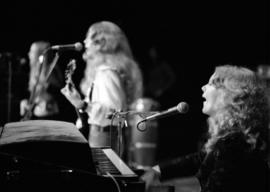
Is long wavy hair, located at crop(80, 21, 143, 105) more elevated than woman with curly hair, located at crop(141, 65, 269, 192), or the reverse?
long wavy hair, located at crop(80, 21, 143, 105)

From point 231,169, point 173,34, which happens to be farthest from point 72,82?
point 173,34

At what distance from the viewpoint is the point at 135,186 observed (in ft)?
6.48

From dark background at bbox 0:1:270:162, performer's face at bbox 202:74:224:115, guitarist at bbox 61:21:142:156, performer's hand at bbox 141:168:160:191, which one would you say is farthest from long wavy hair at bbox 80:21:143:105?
dark background at bbox 0:1:270:162

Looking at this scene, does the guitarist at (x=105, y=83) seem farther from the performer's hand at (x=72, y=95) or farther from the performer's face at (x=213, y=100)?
the performer's face at (x=213, y=100)

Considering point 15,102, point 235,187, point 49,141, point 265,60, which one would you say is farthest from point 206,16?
point 49,141

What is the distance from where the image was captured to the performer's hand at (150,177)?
7.73 ft

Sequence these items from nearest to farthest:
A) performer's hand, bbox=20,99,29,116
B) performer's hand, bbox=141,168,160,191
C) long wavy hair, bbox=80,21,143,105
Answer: performer's hand, bbox=141,168,160,191 → long wavy hair, bbox=80,21,143,105 → performer's hand, bbox=20,99,29,116

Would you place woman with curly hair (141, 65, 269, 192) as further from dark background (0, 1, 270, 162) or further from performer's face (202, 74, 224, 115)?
dark background (0, 1, 270, 162)

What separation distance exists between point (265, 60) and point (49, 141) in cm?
780

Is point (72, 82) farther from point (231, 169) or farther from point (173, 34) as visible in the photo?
point (173, 34)

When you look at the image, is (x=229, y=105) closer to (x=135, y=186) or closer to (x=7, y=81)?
(x=135, y=186)

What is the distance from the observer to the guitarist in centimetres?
374

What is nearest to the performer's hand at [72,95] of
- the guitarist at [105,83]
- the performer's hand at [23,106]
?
→ the guitarist at [105,83]

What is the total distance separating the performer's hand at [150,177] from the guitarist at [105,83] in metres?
0.77
